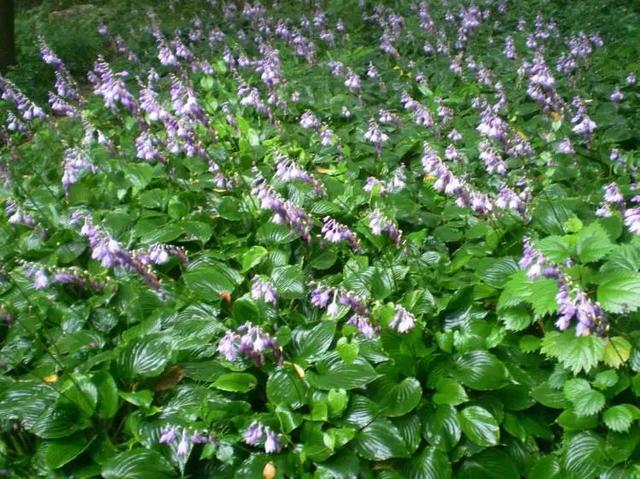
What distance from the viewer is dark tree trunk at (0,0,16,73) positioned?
28.1ft

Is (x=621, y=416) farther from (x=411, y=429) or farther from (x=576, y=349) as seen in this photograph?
(x=411, y=429)

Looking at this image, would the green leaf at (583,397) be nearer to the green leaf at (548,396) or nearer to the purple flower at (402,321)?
the green leaf at (548,396)

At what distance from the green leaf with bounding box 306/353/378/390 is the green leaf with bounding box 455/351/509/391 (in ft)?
1.56

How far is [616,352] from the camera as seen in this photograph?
301 cm

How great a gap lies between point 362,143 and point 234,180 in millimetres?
1432

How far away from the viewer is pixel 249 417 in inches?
128

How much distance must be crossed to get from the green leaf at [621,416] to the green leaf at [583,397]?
60 mm

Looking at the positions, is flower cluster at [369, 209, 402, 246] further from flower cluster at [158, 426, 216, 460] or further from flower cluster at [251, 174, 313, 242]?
flower cluster at [158, 426, 216, 460]

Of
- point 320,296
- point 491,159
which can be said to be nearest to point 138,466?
point 320,296

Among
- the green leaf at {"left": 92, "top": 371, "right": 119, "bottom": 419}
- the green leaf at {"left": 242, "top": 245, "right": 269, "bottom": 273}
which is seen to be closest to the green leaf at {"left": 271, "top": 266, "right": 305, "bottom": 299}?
the green leaf at {"left": 242, "top": 245, "right": 269, "bottom": 273}

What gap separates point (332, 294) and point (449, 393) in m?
0.99

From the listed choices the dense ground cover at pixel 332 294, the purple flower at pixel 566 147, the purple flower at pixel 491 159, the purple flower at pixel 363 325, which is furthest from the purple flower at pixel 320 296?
the purple flower at pixel 566 147

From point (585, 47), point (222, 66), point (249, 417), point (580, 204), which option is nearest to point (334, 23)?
point (222, 66)

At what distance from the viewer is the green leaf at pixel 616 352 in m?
3.03
